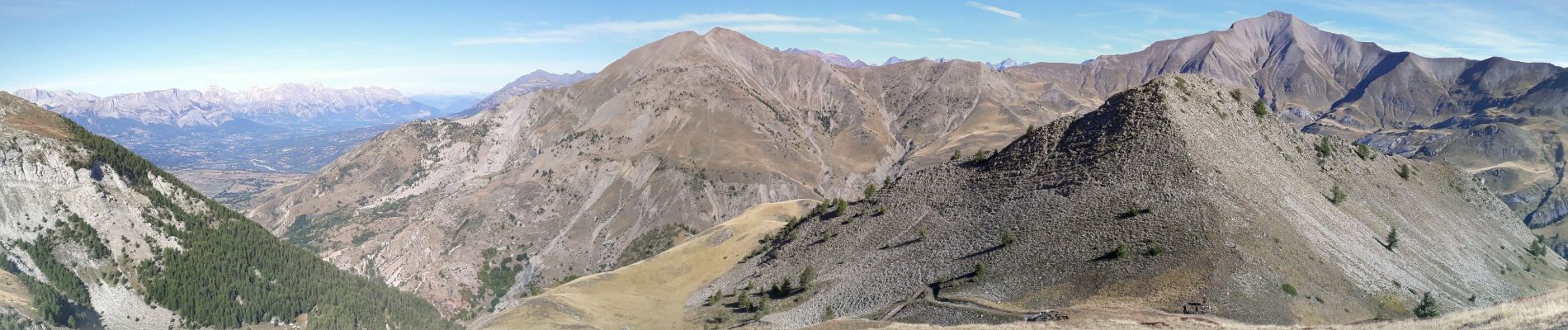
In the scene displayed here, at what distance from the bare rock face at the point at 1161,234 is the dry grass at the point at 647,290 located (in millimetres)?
5826

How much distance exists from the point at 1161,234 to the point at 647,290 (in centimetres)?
6789

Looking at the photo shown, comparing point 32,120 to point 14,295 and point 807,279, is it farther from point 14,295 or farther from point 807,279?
point 807,279

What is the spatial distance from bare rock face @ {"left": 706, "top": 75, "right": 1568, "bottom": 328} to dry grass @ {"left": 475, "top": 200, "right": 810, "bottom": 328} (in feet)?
19.1

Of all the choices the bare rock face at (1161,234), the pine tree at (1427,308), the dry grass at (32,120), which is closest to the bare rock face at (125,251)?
the dry grass at (32,120)

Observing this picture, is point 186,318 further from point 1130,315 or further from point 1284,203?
point 1284,203

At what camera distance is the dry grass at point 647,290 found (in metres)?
83.4

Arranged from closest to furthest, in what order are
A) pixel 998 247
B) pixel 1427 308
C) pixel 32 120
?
1. pixel 1427 308
2. pixel 998 247
3. pixel 32 120

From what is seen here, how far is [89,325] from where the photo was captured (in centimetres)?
9731

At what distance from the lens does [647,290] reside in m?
103

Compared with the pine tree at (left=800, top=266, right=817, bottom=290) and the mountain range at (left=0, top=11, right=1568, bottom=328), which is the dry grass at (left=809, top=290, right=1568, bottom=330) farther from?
the pine tree at (left=800, top=266, right=817, bottom=290)

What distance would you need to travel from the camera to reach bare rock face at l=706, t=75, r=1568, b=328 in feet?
195

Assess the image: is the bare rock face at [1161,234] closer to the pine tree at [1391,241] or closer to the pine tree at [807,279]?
the pine tree at [1391,241]

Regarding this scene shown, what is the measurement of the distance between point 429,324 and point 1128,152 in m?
125

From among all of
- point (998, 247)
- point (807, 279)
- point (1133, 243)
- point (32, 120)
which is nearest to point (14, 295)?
point (32, 120)
